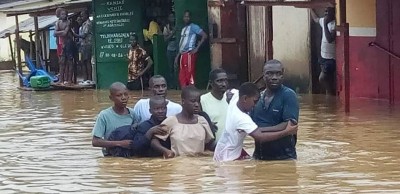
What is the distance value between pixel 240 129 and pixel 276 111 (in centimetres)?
39

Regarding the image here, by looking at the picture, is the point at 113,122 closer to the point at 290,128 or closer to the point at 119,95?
the point at 119,95

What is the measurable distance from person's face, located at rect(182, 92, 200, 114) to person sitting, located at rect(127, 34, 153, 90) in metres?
12.8

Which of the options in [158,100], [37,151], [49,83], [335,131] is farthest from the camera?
[49,83]

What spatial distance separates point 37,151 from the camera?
12.8 metres

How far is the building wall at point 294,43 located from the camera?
2086 cm

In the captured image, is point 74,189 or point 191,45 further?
point 191,45

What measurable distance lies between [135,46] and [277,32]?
12.6ft

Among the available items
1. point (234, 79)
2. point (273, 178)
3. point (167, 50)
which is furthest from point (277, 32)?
point (273, 178)

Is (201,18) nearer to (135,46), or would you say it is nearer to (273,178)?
(135,46)

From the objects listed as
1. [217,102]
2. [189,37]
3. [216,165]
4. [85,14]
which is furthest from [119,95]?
[85,14]

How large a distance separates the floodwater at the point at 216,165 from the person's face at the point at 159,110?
0.49m

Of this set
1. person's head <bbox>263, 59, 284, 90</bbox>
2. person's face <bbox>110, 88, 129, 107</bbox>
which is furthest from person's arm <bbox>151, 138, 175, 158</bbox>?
person's head <bbox>263, 59, 284, 90</bbox>

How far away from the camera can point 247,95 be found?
1038 cm

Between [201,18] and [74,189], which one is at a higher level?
[201,18]
